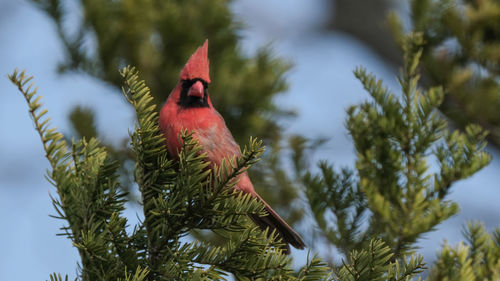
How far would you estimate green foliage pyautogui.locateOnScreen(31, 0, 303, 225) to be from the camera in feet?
9.24

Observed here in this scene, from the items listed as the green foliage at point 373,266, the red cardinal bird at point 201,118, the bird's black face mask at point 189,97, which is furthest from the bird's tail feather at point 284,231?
the green foliage at point 373,266

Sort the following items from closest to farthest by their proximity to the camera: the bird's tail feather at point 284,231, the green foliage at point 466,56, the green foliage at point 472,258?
the green foliage at point 472,258, the bird's tail feather at point 284,231, the green foliage at point 466,56

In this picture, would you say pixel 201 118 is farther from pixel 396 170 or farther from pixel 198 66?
pixel 396 170

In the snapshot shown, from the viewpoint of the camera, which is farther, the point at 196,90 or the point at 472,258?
the point at 196,90

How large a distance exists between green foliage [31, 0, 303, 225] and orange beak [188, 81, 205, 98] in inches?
31.2

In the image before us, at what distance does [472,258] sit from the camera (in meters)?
1.79

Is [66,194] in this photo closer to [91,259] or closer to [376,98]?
[91,259]

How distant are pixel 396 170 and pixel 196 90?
769mm

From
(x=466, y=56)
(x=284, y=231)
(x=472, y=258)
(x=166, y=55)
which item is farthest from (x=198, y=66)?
(x=466, y=56)

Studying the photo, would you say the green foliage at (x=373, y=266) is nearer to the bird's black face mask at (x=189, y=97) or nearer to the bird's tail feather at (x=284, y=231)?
the bird's tail feather at (x=284, y=231)

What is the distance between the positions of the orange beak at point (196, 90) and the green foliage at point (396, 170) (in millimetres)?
495

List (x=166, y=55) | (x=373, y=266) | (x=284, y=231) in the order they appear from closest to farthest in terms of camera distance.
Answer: (x=373, y=266)
(x=284, y=231)
(x=166, y=55)

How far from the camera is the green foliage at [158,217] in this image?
4.48ft

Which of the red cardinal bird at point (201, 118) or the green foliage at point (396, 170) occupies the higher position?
the red cardinal bird at point (201, 118)
